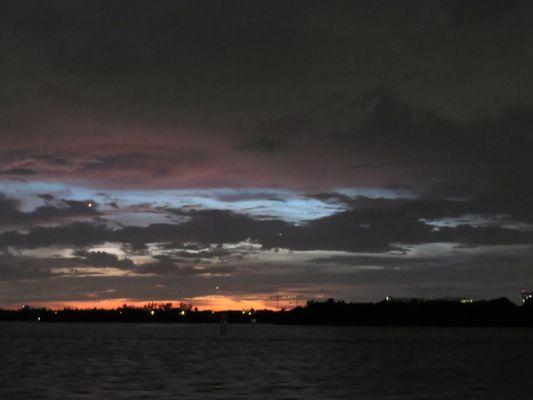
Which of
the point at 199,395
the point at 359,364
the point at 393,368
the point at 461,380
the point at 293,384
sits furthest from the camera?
the point at 359,364

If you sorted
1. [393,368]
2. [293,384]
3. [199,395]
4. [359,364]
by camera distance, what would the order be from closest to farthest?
[199,395] → [293,384] → [393,368] → [359,364]

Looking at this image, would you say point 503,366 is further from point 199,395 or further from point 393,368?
point 199,395

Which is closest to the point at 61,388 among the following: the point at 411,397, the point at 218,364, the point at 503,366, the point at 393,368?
the point at 411,397

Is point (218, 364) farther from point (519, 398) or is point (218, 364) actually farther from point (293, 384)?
point (519, 398)

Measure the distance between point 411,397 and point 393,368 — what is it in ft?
90.8

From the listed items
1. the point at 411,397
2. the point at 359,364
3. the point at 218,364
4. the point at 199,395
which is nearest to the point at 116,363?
the point at 218,364

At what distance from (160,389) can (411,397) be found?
611 inches

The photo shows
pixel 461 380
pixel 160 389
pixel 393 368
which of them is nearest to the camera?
pixel 160 389

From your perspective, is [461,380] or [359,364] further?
[359,364]

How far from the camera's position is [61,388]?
51.8 meters

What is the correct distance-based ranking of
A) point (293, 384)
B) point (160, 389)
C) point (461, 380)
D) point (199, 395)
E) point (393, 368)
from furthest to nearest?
Result: point (393, 368) → point (461, 380) → point (293, 384) → point (160, 389) → point (199, 395)

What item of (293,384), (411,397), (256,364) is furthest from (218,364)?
(411,397)

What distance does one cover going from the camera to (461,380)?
2446 inches

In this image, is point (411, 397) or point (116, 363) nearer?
point (411, 397)
